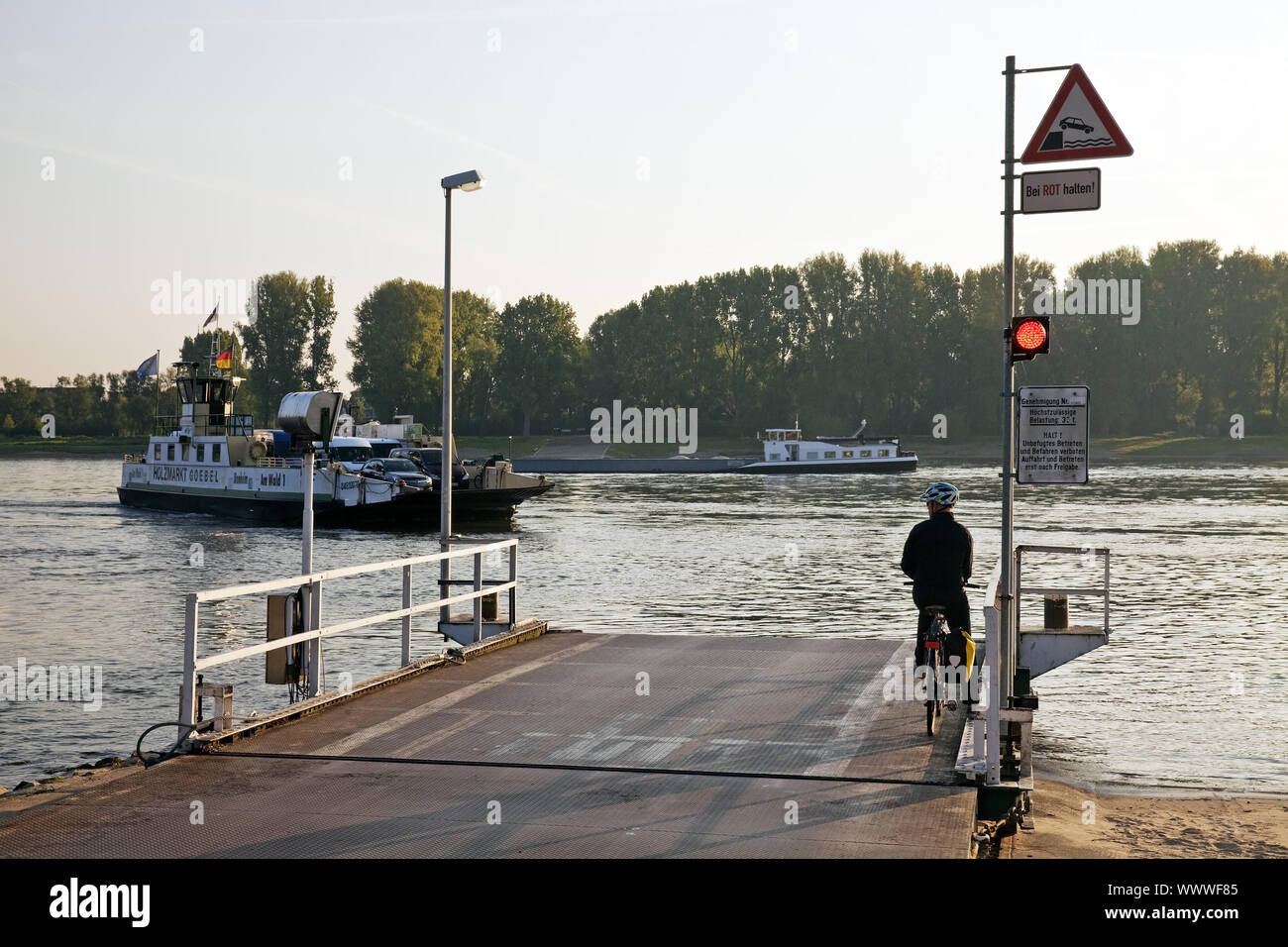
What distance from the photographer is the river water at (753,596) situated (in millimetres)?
15805

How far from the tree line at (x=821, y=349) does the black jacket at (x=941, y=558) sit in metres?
110

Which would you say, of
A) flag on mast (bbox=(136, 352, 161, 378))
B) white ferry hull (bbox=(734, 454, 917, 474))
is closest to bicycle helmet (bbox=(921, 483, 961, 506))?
flag on mast (bbox=(136, 352, 161, 378))

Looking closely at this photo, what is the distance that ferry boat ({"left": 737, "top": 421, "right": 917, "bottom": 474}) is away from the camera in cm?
10669

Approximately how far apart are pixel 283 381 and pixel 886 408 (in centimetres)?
6310

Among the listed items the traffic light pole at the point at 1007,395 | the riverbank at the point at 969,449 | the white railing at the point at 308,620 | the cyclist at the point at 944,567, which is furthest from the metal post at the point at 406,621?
the riverbank at the point at 969,449

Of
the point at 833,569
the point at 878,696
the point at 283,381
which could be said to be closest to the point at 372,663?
the point at 878,696

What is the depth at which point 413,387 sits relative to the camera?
134 metres

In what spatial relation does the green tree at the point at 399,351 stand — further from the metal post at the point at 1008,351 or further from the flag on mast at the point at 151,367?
the metal post at the point at 1008,351

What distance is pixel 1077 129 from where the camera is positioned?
31.0ft

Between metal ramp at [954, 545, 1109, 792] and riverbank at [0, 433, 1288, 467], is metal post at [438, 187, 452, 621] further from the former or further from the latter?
riverbank at [0, 433, 1288, 467]

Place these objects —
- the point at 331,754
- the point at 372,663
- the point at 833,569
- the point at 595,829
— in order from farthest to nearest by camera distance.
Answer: the point at 833,569 < the point at 372,663 < the point at 331,754 < the point at 595,829

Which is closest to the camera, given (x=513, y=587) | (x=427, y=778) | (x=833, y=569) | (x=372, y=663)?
(x=427, y=778)

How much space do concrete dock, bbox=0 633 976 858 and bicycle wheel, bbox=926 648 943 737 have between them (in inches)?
5.1

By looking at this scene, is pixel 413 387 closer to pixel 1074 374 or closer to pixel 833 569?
pixel 1074 374
